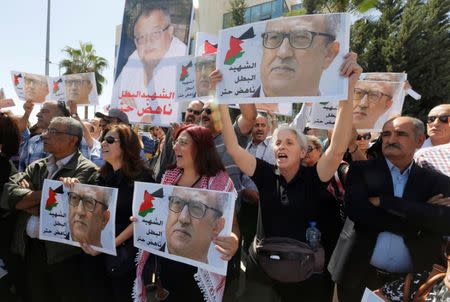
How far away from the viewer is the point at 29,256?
2967 millimetres

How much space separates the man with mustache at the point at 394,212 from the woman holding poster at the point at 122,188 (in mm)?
1378

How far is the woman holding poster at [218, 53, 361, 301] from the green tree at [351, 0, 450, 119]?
17.2 m

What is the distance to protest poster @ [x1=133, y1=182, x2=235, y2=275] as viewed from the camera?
2053 mm

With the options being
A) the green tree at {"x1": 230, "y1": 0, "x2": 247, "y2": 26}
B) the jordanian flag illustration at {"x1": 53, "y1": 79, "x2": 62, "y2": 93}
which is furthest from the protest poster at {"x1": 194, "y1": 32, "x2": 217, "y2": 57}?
the green tree at {"x1": 230, "y1": 0, "x2": 247, "y2": 26}

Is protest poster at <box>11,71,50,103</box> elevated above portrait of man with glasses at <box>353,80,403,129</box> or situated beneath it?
situated beneath

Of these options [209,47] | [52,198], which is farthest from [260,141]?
[52,198]

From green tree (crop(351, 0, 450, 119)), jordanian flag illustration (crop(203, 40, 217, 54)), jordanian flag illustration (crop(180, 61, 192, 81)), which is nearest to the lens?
jordanian flag illustration (crop(180, 61, 192, 81))

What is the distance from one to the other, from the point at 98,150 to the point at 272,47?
9.23 ft

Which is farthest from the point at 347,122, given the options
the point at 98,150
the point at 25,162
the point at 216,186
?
the point at 25,162

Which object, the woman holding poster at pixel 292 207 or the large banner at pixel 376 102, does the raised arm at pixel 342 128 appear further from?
the large banner at pixel 376 102

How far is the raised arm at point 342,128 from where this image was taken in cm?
194

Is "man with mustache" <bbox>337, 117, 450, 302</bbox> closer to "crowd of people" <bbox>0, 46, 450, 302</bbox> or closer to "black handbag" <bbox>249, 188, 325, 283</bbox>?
"crowd of people" <bbox>0, 46, 450, 302</bbox>

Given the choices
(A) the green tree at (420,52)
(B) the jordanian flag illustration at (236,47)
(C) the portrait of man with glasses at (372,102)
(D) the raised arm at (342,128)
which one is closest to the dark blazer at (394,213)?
(D) the raised arm at (342,128)

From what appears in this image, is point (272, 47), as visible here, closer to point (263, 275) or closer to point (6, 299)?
point (263, 275)
